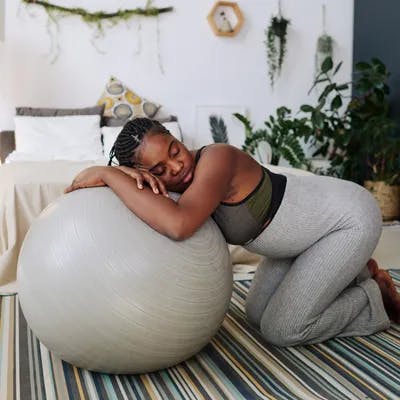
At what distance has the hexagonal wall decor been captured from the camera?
5344 mm

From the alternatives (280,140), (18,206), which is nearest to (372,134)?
(280,140)

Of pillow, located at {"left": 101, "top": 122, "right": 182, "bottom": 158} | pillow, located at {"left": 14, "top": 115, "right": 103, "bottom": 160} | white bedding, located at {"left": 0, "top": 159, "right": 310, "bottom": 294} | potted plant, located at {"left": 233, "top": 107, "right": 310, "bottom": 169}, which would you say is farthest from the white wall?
white bedding, located at {"left": 0, "top": 159, "right": 310, "bottom": 294}

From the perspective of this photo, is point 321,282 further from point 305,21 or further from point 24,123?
point 305,21

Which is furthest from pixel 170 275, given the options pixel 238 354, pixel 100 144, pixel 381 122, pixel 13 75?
pixel 13 75

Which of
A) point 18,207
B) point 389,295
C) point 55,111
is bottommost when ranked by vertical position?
point 389,295

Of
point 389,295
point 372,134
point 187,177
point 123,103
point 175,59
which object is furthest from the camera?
point 175,59

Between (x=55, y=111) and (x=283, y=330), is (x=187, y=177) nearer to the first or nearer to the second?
(x=283, y=330)

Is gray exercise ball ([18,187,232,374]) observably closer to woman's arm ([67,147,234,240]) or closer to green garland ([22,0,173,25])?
woman's arm ([67,147,234,240])

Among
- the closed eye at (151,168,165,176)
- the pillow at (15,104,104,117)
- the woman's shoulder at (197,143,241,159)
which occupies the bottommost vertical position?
the closed eye at (151,168,165,176)

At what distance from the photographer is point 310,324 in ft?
6.12

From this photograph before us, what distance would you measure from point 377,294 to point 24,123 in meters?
3.35

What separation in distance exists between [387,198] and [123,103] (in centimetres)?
244

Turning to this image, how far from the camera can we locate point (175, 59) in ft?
17.4

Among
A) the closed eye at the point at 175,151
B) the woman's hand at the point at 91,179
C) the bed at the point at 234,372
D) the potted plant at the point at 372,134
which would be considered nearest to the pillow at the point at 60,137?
the potted plant at the point at 372,134
